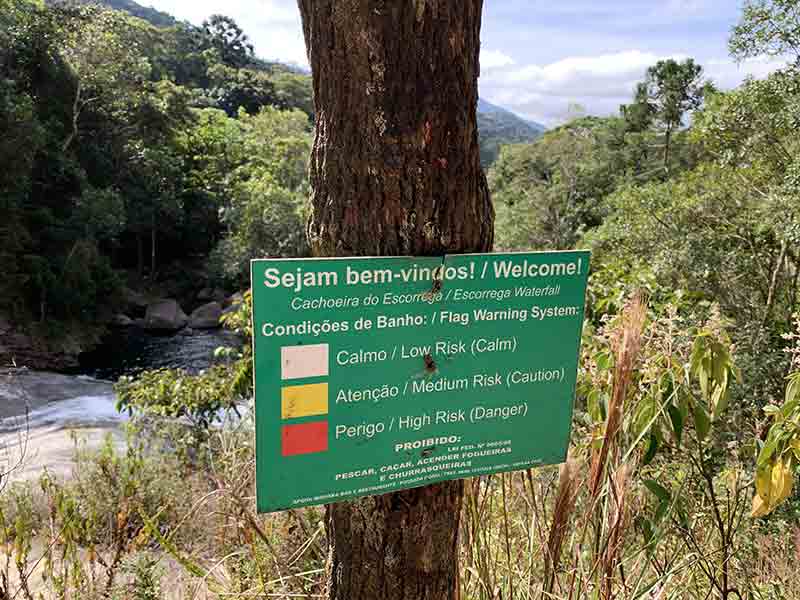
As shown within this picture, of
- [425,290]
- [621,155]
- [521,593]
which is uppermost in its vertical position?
[621,155]

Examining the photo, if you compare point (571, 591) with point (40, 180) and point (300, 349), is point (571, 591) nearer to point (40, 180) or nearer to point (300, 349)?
point (300, 349)

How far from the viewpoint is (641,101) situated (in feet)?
60.8

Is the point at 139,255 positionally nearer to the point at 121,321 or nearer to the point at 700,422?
the point at 121,321

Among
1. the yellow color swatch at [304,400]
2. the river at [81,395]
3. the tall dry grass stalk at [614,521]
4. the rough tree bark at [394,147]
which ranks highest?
the rough tree bark at [394,147]

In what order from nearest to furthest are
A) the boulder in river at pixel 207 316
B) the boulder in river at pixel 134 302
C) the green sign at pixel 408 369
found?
1. the green sign at pixel 408 369
2. the boulder in river at pixel 134 302
3. the boulder in river at pixel 207 316

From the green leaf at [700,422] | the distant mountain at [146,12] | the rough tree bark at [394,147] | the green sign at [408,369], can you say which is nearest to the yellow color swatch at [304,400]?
the green sign at [408,369]

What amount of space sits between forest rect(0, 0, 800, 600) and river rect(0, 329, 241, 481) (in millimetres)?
588

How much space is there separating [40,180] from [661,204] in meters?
12.5

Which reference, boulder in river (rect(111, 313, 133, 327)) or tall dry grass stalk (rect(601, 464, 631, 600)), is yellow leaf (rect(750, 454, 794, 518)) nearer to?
tall dry grass stalk (rect(601, 464, 631, 600))

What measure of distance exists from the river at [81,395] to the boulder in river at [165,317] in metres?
0.49

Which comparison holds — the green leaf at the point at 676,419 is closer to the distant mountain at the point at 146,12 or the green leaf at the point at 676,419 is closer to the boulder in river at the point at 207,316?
the boulder in river at the point at 207,316

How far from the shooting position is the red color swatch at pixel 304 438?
0.93m

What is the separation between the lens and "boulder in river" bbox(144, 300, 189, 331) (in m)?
14.9

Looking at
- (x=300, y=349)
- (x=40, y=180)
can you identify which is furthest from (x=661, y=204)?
(x=40, y=180)
